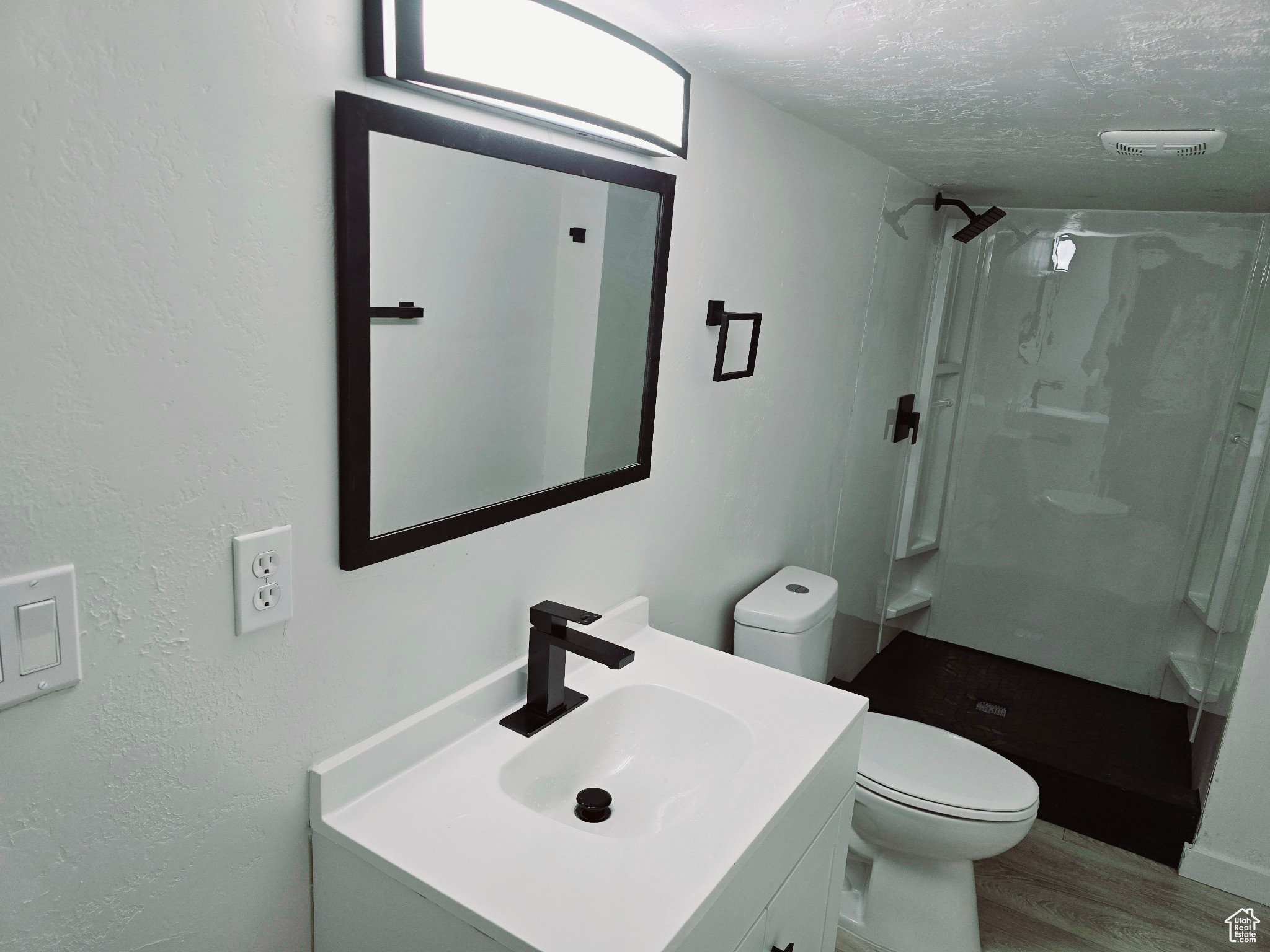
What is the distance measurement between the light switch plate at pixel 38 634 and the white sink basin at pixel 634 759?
610 millimetres

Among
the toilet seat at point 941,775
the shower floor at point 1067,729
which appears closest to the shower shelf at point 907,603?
the shower floor at point 1067,729

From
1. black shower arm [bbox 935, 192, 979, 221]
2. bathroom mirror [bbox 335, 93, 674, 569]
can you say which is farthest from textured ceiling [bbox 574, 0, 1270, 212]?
black shower arm [bbox 935, 192, 979, 221]

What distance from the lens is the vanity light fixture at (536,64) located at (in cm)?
95

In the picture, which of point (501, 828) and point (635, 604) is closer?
point (501, 828)

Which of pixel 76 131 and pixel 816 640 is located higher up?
pixel 76 131

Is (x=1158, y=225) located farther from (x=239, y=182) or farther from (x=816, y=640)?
(x=239, y=182)

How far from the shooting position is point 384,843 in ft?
3.50

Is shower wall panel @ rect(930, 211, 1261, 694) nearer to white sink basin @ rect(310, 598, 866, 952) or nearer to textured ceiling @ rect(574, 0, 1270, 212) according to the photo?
textured ceiling @ rect(574, 0, 1270, 212)

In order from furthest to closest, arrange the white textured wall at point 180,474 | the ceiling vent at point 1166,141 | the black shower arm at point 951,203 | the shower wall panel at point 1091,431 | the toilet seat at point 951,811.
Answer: the shower wall panel at point 1091,431 → the black shower arm at point 951,203 → the toilet seat at point 951,811 → the ceiling vent at point 1166,141 → the white textured wall at point 180,474

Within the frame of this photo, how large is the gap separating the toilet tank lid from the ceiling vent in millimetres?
1179

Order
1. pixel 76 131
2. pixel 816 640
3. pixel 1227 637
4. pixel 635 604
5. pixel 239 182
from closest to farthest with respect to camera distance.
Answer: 1. pixel 76 131
2. pixel 239 182
3. pixel 635 604
4. pixel 816 640
5. pixel 1227 637

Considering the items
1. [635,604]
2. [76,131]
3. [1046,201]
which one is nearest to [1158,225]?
[1046,201]

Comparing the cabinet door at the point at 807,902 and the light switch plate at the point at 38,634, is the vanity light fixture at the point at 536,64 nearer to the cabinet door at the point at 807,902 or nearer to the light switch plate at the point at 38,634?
the light switch plate at the point at 38,634

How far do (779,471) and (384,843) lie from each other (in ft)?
4.65
